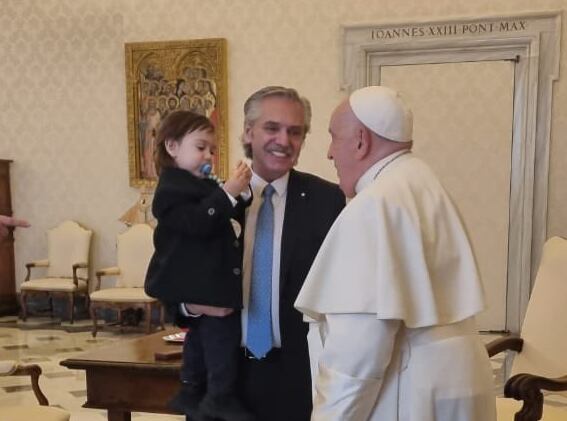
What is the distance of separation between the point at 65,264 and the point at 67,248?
0.21 m

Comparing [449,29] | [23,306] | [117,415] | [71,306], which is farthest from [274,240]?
[23,306]

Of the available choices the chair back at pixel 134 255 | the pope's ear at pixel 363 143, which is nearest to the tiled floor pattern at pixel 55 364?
the chair back at pixel 134 255

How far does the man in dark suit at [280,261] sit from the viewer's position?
2186 mm

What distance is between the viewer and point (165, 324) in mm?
7723

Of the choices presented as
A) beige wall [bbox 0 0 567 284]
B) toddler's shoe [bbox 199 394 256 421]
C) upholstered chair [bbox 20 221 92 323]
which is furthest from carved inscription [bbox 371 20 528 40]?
toddler's shoe [bbox 199 394 256 421]

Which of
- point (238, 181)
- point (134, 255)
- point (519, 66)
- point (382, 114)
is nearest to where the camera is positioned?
point (382, 114)

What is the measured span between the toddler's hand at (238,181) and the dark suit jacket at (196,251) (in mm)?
29

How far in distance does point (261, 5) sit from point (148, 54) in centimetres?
144

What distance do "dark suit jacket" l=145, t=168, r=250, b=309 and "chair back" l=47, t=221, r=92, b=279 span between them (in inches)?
239

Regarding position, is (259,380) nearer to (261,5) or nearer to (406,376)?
(406,376)

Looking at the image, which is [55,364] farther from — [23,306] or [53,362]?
[23,306]

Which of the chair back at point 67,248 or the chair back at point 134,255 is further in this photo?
the chair back at point 67,248

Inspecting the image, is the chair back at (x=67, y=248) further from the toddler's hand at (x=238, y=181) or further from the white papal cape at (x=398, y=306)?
the white papal cape at (x=398, y=306)

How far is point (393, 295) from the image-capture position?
1.66m
